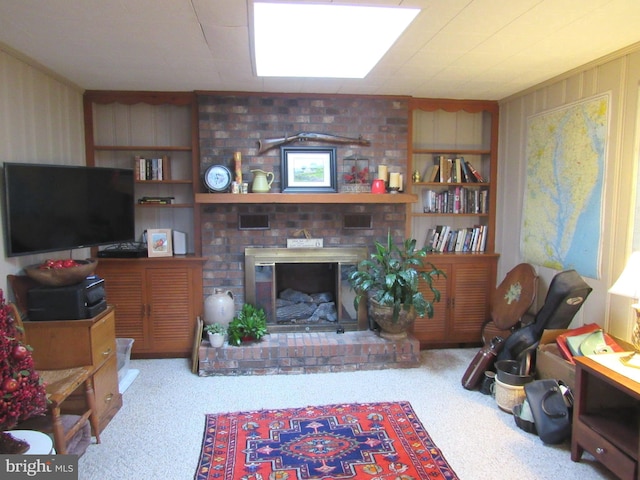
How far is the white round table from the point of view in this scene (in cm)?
158

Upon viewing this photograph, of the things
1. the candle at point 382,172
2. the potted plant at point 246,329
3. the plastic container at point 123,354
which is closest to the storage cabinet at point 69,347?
the plastic container at point 123,354

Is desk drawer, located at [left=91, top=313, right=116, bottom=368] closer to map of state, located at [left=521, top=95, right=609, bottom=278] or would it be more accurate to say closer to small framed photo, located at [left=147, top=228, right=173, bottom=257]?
small framed photo, located at [left=147, top=228, right=173, bottom=257]

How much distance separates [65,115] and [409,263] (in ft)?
10.1

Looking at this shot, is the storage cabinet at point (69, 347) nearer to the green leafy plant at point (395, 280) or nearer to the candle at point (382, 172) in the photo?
the green leafy plant at point (395, 280)

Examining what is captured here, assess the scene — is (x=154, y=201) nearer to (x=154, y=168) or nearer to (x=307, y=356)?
(x=154, y=168)

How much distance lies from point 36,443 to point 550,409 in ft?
8.66

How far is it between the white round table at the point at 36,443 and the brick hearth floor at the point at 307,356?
66.6 inches

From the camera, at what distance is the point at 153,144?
390cm

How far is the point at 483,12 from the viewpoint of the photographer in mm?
2072

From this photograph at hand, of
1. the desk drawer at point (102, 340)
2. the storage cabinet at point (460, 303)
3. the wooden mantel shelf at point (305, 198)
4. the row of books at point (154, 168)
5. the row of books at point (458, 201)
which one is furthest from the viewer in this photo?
the row of books at point (458, 201)

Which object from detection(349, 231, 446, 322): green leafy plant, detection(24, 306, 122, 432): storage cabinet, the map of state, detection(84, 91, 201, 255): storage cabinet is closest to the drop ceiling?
detection(84, 91, 201, 255): storage cabinet

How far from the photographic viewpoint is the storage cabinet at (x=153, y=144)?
145 inches

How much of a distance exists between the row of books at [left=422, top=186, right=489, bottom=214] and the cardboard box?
1554mm

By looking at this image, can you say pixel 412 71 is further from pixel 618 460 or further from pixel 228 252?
pixel 618 460
